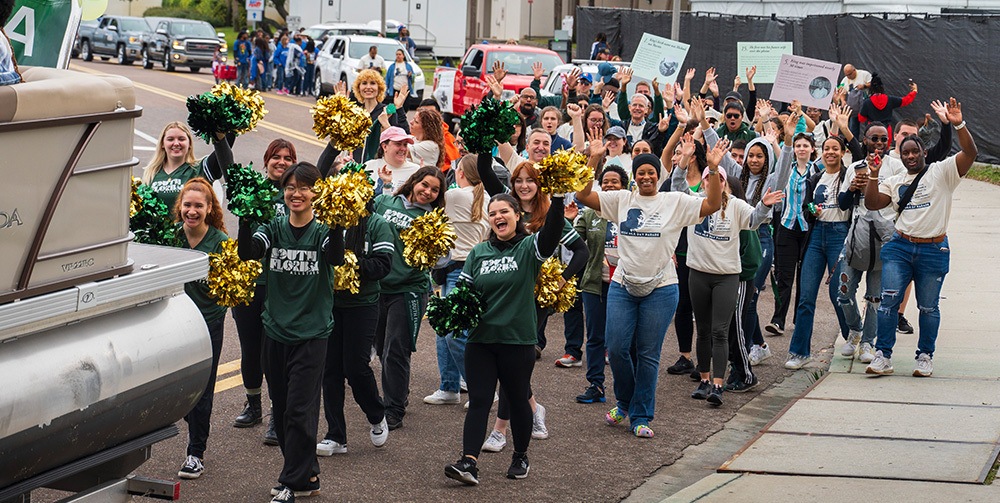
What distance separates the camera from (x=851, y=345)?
9.67 m

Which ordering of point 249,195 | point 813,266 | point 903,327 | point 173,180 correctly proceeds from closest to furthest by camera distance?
point 249,195
point 173,180
point 813,266
point 903,327

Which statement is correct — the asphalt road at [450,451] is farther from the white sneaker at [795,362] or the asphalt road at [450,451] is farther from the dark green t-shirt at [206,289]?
the dark green t-shirt at [206,289]

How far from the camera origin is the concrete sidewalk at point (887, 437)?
6.38 metres

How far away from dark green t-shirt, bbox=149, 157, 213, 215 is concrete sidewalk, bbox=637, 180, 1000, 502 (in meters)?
3.69

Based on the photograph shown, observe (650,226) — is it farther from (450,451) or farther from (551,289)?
(450,451)

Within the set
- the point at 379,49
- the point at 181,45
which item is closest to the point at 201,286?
the point at 379,49

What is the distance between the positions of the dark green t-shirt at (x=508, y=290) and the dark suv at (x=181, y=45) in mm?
33228

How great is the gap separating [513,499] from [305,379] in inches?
53.0

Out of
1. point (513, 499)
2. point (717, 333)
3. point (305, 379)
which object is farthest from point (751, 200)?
point (305, 379)

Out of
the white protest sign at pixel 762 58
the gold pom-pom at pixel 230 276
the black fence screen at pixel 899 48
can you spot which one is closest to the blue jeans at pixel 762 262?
the gold pom-pom at pixel 230 276

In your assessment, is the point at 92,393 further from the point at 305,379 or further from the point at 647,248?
the point at 647,248

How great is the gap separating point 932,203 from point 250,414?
207 inches

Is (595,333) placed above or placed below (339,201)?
below

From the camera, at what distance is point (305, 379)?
19.5 ft
